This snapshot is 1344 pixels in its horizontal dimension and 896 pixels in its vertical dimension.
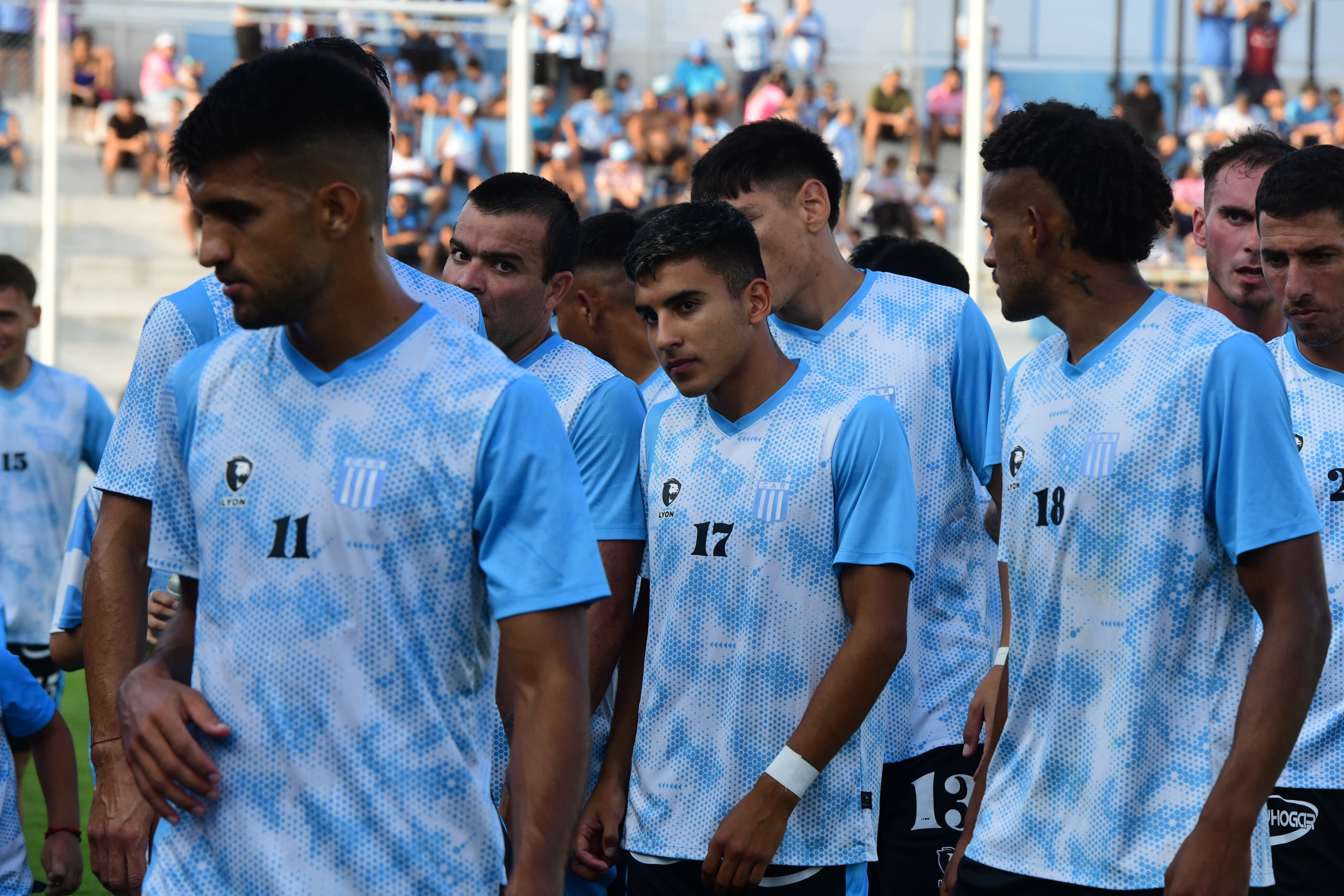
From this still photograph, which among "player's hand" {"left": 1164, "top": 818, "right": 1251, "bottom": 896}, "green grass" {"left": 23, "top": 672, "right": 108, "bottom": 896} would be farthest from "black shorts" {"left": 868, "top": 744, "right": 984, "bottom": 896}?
"green grass" {"left": 23, "top": 672, "right": 108, "bottom": 896}

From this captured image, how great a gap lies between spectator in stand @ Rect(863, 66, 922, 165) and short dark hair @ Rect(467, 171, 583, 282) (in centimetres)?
1536

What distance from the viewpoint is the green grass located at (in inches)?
265

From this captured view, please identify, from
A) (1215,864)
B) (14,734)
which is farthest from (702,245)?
(14,734)

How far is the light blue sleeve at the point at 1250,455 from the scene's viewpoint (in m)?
2.65

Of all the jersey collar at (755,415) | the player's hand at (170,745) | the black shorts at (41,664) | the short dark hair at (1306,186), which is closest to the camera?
the player's hand at (170,745)

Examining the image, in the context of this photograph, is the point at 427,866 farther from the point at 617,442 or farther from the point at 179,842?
the point at 617,442

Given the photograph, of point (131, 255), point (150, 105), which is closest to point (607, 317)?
point (131, 255)

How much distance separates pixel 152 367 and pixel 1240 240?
118 inches

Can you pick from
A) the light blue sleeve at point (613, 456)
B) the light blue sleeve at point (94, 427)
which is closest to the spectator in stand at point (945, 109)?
the light blue sleeve at point (94, 427)

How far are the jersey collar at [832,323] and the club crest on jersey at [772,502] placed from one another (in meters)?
0.85

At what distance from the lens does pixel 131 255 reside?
1738 cm

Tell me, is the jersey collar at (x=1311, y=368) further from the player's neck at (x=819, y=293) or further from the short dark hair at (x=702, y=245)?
the short dark hair at (x=702, y=245)

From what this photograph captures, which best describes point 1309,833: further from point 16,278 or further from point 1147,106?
point 1147,106

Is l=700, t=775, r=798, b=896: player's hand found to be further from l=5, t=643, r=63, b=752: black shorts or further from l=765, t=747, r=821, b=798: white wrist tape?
l=5, t=643, r=63, b=752: black shorts
